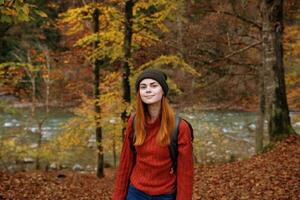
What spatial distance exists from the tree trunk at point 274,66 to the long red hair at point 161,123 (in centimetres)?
840

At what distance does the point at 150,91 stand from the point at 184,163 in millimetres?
632

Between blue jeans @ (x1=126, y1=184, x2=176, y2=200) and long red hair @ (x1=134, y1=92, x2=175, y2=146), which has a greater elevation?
long red hair @ (x1=134, y1=92, x2=175, y2=146)

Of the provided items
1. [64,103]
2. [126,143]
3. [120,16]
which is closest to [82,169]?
[64,103]

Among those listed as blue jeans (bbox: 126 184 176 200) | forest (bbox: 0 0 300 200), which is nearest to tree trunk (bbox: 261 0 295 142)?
forest (bbox: 0 0 300 200)

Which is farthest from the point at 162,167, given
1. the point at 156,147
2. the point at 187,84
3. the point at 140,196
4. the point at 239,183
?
the point at 187,84

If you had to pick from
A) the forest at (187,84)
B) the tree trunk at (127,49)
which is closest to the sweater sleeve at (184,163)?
the forest at (187,84)

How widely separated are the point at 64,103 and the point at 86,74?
2292 mm

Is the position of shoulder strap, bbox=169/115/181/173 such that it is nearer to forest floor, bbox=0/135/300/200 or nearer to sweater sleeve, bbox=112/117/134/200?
sweater sleeve, bbox=112/117/134/200

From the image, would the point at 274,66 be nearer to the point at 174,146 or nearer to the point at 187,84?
the point at 187,84

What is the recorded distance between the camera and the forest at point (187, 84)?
10305 mm

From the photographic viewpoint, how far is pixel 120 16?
13.7 metres

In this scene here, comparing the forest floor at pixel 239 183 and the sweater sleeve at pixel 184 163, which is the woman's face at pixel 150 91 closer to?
the sweater sleeve at pixel 184 163

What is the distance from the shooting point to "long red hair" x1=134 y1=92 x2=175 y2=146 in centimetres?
360

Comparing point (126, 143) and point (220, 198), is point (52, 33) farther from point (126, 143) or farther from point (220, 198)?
point (126, 143)
